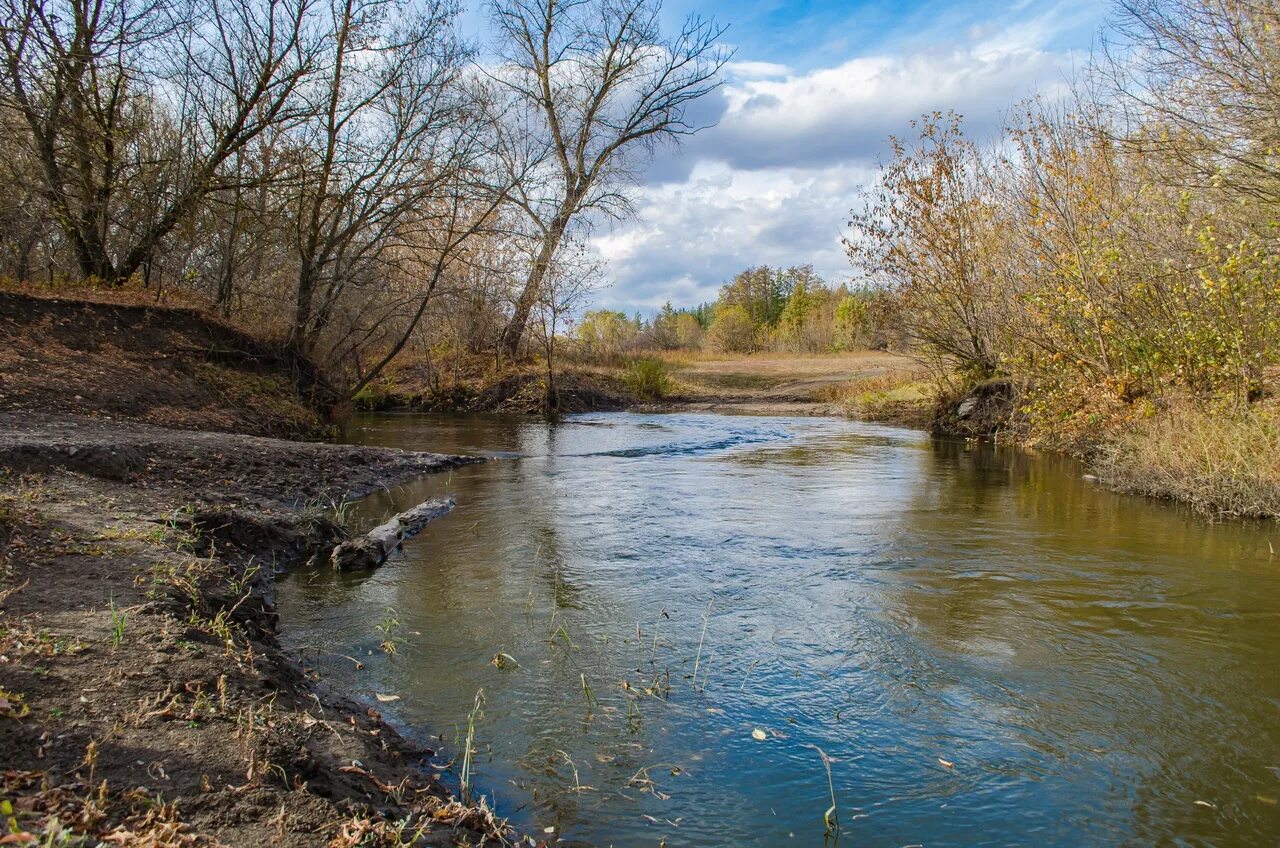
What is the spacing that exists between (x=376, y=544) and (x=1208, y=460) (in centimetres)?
1063

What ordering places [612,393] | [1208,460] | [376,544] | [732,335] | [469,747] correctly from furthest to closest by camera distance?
[732,335] < [612,393] < [1208,460] < [376,544] < [469,747]

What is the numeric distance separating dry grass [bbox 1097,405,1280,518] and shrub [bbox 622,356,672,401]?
68.4ft

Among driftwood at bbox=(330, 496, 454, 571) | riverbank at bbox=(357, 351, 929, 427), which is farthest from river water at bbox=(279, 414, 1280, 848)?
riverbank at bbox=(357, 351, 929, 427)

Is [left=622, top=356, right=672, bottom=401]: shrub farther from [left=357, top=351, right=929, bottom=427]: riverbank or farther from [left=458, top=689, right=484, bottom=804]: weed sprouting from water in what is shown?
[left=458, top=689, right=484, bottom=804]: weed sprouting from water

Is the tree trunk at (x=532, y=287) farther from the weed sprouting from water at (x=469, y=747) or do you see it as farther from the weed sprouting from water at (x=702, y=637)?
the weed sprouting from water at (x=469, y=747)

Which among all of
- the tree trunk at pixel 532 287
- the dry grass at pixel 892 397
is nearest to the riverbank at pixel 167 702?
the tree trunk at pixel 532 287

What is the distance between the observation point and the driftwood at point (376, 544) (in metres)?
8.01

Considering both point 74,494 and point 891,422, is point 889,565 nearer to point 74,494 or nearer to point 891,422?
point 74,494

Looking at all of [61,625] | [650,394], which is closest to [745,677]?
[61,625]

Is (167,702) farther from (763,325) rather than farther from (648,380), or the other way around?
(763,325)

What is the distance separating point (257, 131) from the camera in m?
16.4

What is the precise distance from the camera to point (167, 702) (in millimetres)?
3684

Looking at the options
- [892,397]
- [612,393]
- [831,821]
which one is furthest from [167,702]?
[612,393]

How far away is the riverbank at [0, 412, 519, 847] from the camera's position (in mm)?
2844
